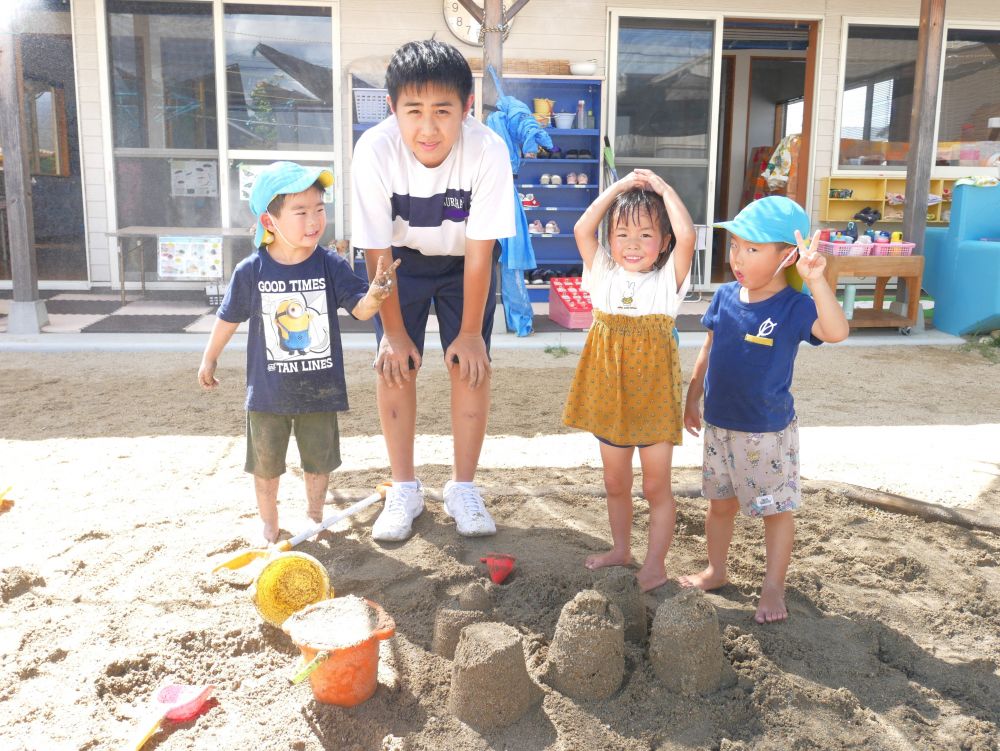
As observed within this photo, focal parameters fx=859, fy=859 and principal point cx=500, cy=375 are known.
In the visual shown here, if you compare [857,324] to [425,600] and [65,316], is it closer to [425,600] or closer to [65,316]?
[425,600]

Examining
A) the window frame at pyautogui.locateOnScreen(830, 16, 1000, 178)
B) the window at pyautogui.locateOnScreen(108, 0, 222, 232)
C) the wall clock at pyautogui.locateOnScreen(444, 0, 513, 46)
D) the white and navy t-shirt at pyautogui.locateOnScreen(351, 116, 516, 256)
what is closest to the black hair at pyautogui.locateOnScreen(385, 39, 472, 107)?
the white and navy t-shirt at pyautogui.locateOnScreen(351, 116, 516, 256)

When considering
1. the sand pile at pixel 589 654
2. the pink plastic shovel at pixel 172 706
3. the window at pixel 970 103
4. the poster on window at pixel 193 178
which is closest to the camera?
the pink plastic shovel at pixel 172 706

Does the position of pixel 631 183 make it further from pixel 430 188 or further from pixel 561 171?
pixel 561 171

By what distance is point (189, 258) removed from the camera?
7996 millimetres

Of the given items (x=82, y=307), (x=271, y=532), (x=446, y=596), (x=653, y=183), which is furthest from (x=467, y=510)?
(x=82, y=307)

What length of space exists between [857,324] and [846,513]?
169 inches

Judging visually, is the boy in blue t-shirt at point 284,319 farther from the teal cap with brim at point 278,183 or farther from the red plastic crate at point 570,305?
the red plastic crate at point 570,305

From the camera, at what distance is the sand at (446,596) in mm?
1810

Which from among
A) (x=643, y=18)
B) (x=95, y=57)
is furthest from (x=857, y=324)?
(x=95, y=57)

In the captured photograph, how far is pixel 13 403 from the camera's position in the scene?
15.1ft

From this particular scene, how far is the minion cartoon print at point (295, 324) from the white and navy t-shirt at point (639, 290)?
86 centimetres

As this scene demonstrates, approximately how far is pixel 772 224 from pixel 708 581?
102cm

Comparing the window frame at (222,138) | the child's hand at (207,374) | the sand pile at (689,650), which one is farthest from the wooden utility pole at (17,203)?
the sand pile at (689,650)

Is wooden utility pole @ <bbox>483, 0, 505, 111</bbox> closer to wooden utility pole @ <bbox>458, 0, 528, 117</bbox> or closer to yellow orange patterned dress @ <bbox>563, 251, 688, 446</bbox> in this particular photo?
wooden utility pole @ <bbox>458, 0, 528, 117</bbox>
